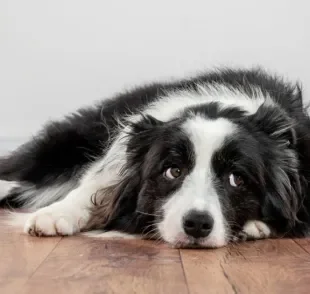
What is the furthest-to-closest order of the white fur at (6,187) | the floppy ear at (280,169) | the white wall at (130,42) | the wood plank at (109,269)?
the white wall at (130,42)
the white fur at (6,187)
the floppy ear at (280,169)
the wood plank at (109,269)

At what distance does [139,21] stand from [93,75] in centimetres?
54

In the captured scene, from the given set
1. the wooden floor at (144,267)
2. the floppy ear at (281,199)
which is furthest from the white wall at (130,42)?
the wooden floor at (144,267)

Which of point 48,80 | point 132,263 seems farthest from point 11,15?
point 132,263

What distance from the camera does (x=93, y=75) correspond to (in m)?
5.13

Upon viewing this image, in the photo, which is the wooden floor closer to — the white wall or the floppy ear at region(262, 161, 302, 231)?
the floppy ear at region(262, 161, 302, 231)

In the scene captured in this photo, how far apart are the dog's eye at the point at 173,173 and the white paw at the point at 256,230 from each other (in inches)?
15.1

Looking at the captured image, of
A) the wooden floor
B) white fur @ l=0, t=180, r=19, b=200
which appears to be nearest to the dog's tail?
white fur @ l=0, t=180, r=19, b=200

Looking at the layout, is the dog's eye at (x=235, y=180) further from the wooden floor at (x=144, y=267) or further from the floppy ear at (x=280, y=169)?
the wooden floor at (x=144, y=267)

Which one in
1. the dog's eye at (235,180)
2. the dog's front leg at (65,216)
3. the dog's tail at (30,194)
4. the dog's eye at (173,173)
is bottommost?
the dog's tail at (30,194)

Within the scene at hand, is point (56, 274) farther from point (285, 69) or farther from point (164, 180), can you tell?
point (285, 69)

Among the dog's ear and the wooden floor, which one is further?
the dog's ear

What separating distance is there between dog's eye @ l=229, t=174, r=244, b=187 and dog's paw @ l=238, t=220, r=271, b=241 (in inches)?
7.8

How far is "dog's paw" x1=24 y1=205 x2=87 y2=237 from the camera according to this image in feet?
9.88

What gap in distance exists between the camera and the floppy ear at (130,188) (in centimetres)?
317
